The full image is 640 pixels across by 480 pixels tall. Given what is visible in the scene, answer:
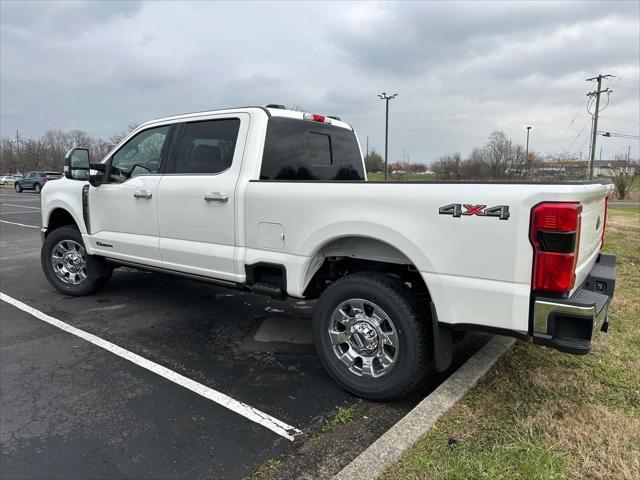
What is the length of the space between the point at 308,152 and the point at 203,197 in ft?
3.54

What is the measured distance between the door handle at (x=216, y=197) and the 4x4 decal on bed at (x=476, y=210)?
72.1 inches

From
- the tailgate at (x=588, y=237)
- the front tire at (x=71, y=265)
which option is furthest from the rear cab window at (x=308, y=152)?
the front tire at (x=71, y=265)

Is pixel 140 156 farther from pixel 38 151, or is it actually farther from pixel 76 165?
pixel 38 151

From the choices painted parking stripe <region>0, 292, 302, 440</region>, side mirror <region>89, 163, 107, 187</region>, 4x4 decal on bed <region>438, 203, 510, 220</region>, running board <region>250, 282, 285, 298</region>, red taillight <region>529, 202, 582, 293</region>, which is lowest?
painted parking stripe <region>0, 292, 302, 440</region>

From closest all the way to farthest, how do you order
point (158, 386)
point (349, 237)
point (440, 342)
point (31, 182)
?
point (440, 342) < point (349, 237) < point (158, 386) < point (31, 182)

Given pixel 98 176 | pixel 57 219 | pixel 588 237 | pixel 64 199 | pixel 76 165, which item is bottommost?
pixel 57 219

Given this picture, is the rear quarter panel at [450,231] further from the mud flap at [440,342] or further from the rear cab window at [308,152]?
the rear cab window at [308,152]

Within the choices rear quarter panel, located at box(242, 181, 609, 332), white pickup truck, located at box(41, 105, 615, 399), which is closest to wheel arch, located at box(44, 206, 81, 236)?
white pickup truck, located at box(41, 105, 615, 399)

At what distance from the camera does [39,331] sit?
4664 millimetres

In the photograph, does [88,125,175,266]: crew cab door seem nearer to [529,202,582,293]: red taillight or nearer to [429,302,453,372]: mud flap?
[429,302,453,372]: mud flap

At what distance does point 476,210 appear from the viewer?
8.64 ft

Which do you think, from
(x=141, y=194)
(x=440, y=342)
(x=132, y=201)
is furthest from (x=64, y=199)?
(x=440, y=342)

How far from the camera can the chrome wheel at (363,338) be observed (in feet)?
10.4

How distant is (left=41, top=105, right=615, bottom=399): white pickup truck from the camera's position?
254cm
